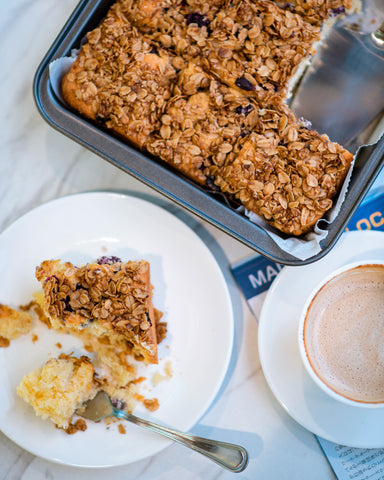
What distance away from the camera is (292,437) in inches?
67.3

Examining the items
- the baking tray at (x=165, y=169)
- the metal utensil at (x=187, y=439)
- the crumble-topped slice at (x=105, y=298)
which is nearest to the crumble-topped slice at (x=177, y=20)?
the baking tray at (x=165, y=169)

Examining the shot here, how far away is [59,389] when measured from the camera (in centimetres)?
157

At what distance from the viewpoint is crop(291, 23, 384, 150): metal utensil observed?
170 cm

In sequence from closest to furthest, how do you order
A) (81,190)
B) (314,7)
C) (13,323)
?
(314,7) → (13,323) → (81,190)

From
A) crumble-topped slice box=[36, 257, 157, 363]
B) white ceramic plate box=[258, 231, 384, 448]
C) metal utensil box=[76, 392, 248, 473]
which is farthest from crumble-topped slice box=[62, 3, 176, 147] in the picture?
metal utensil box=[76, 392, 248, 473]

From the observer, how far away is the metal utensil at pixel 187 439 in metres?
1.56

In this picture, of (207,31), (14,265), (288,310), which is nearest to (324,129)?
(207,31)

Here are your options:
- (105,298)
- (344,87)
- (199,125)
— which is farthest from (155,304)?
(344,87)

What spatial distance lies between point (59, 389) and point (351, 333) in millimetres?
1002

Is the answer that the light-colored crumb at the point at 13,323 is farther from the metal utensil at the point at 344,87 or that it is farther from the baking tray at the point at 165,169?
the metal utensil at the point at 344,87

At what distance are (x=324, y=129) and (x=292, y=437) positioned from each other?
3.77 ft

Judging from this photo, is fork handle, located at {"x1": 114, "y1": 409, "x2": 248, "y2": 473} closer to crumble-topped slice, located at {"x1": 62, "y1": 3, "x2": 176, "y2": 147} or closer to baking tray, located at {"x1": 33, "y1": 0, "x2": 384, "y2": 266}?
baking tray, located at {"x1": 33, "y1": 0, "x2": 384, "y2": 266}

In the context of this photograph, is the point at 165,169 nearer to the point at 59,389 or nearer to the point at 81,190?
the point at 81,190

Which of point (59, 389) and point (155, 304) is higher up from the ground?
point (155, 304)
